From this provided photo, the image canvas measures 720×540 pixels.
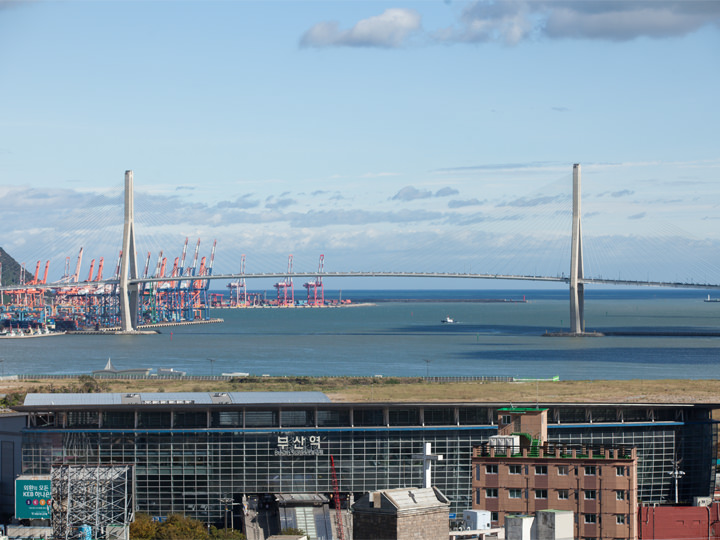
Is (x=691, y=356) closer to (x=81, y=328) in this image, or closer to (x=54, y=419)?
(x=54, y=419)

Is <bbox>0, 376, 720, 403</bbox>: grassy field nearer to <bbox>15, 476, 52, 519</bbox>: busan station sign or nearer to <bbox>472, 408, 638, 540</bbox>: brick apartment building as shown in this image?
<bbox>15, 476, 52, 519</bbox>: busan station sign

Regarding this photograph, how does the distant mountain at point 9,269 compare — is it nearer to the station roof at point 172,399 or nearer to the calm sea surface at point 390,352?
the calm sea surface at point 390,352

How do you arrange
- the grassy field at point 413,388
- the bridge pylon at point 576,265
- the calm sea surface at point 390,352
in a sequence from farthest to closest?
the bridge pylon at point 576,265 → the calm sea surface at point 390,352 → the grassy field at point 413,388

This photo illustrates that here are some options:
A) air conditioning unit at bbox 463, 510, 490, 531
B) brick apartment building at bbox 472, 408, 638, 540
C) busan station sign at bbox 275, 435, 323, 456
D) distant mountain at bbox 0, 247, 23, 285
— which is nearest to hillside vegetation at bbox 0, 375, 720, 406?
busan station sign at bbox 275, 435, 323, 456

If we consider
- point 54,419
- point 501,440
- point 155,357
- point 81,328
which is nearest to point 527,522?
point 501,440

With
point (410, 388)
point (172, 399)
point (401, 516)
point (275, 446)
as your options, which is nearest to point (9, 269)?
point (410, 388)

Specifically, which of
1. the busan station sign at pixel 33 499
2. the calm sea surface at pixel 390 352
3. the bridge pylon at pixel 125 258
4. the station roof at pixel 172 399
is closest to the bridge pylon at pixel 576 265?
the calm sea surface at pixel 390 352
